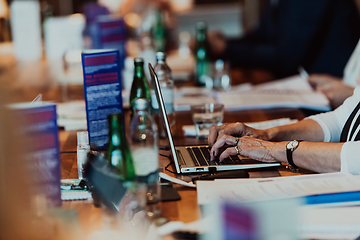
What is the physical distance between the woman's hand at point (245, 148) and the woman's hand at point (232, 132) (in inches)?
1.6

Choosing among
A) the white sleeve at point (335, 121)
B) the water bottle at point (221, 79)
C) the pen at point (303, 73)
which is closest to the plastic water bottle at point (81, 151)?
the white sleeve at point (335, 121)

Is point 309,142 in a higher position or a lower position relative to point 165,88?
lower

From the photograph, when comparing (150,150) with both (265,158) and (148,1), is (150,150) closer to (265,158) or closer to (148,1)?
(265,158)

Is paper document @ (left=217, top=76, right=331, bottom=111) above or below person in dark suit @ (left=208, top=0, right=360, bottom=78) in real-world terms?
below

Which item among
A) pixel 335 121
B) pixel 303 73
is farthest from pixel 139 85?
pixel 303 73

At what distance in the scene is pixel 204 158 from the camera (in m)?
1.16

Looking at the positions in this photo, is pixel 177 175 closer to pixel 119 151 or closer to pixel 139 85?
pixel 119 151

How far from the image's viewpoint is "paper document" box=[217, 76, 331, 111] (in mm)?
1812

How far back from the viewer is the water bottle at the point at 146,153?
2.76 ft

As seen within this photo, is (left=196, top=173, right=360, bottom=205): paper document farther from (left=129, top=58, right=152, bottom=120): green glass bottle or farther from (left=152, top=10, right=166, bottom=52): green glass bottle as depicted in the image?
(left=152, top=10, right=166, bottom=52): green glass bottle

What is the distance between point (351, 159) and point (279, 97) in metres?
0.93

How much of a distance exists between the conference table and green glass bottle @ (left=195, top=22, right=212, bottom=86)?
1.94 ft

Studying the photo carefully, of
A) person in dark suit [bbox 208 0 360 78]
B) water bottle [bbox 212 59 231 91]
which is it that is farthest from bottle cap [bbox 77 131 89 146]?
person in dark suit [bbox 208 0 360 78]

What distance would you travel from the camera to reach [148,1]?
396cm
